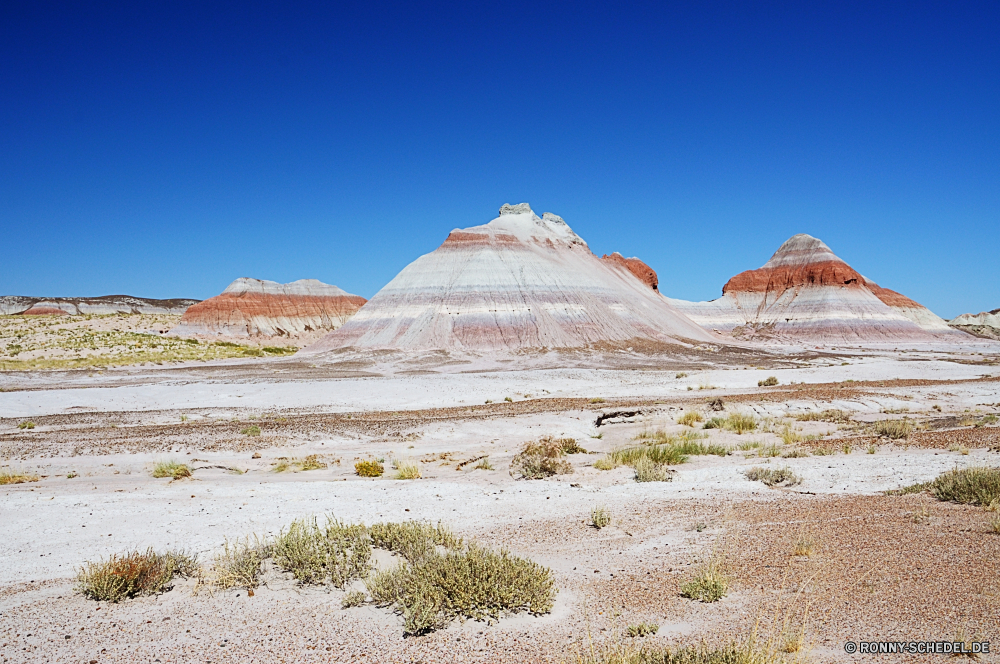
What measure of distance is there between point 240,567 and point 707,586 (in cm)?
444

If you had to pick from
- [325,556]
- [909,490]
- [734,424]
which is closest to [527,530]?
[325,556]

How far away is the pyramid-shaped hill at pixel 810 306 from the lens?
86.7 meters

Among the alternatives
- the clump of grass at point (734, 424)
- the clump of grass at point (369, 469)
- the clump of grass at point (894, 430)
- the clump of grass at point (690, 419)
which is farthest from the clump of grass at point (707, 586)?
the clump of grass at point (690, 419)

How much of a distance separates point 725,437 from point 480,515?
9.63 metres

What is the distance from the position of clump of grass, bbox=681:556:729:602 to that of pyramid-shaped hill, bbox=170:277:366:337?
3516 inches

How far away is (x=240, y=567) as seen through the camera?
5809mm

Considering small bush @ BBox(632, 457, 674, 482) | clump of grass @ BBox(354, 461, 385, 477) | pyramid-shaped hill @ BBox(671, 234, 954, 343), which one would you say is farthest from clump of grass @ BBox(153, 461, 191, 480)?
pyramid-shaped hill @ BBox(671, 234, 954, 343)

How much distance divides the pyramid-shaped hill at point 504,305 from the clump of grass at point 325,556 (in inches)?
2136

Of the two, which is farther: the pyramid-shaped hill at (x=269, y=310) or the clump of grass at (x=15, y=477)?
the pyramid-shaped hill at (x=269, y=310)

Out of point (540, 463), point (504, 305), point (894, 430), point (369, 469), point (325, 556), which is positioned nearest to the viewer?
point (325, 556)

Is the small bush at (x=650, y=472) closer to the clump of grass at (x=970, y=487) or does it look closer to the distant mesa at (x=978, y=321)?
the clump of grass at (x=970, y=487)

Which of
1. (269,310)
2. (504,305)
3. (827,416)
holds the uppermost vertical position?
(269,310)

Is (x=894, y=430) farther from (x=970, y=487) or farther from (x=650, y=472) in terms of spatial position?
(x=650, y=472)

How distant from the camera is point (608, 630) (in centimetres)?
470
